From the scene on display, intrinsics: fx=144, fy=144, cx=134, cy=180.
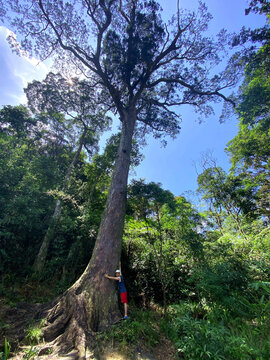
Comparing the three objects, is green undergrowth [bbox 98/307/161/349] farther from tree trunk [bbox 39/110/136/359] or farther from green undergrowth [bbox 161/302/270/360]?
green undergrowth [bbox 161/302/270/360]

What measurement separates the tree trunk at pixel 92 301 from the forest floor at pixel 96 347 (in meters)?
0.17

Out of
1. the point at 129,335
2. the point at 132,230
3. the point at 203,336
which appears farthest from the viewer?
the point at 132,230

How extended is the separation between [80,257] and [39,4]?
11191 millimetres

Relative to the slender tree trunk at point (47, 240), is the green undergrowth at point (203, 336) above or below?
below

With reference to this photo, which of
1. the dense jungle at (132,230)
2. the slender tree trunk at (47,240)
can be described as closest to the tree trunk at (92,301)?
the dense jungle at (132,230)

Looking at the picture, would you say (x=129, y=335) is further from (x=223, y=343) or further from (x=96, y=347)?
(x=223, y=343)

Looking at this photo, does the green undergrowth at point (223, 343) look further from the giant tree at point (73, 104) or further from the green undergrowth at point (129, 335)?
the giant tree at point (73, 104)

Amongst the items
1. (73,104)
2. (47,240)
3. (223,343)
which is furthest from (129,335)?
(73,104)

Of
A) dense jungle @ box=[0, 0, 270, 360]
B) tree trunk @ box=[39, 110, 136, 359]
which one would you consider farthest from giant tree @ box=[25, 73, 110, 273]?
tree trunk @ box=[39, 110, 136, 359]

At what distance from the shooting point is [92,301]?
2947mm

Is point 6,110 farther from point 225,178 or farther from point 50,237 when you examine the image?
point 225,178

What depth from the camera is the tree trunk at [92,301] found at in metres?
2.58

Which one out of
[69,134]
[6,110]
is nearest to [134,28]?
[69,134]

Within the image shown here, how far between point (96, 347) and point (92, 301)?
677 millimetres
